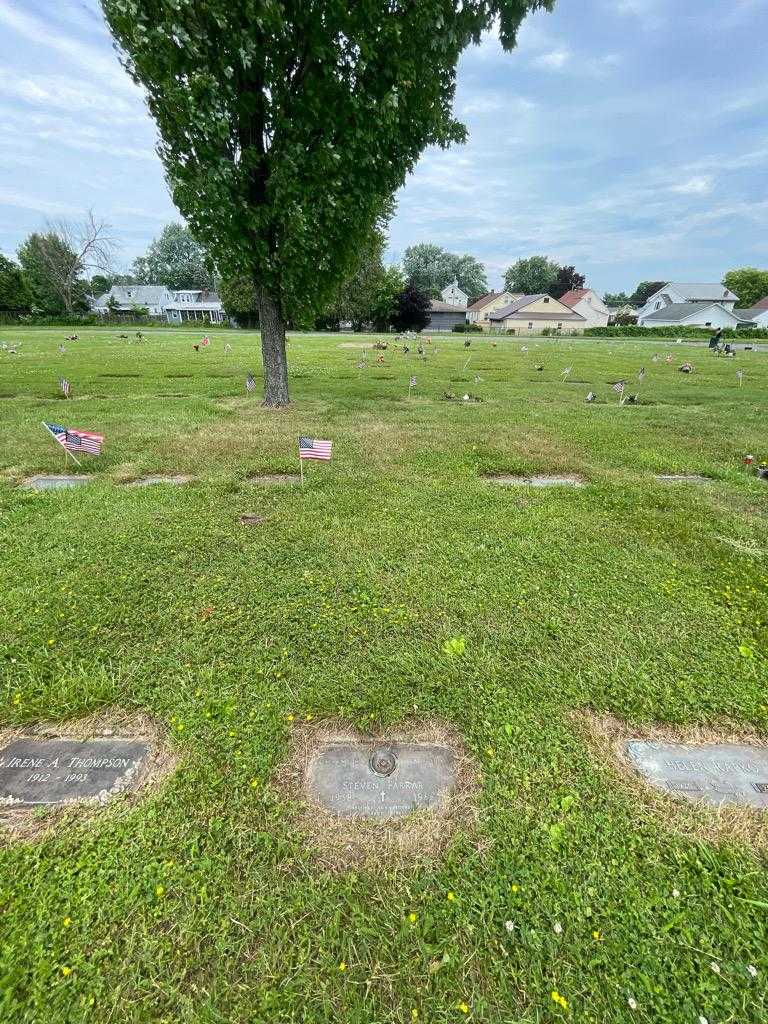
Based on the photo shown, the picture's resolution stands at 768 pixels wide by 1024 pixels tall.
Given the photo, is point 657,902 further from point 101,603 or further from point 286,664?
point 101,603

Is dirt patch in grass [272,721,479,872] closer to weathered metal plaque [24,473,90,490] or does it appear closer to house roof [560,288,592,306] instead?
weathered metal plaque [24,473,90,490]

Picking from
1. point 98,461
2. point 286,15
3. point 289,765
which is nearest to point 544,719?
point 289,765

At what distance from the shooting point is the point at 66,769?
1.97 m

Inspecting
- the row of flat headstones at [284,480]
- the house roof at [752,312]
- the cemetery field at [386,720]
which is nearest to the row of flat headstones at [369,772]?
the cemetery field at [386,720]

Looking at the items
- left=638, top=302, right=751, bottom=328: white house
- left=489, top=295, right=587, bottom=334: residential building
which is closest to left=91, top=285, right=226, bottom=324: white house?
left=489, top=295, right=587, bottom=334: residential building

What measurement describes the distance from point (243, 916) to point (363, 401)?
9.85 meters

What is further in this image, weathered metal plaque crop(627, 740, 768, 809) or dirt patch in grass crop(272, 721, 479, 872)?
weathered metal plaque crop(627, 740, 768, 809)

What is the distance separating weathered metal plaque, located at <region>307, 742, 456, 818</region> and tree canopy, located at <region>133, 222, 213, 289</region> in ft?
327

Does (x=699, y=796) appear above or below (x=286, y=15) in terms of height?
below

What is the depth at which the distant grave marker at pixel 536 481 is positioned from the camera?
5.55 metres

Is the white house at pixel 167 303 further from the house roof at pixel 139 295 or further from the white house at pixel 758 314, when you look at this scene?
the white house at pixel 758 314

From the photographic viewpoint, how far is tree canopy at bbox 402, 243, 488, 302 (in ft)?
272

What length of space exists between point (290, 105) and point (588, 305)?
2804 inches

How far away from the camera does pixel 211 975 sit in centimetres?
137
